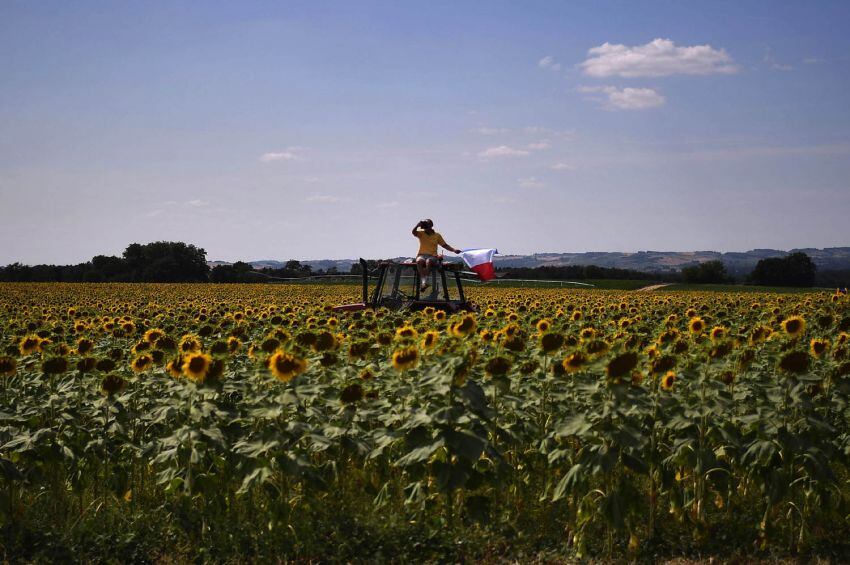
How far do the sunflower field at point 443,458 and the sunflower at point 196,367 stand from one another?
1 centimetres

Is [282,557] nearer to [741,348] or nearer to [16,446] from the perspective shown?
[16,446]

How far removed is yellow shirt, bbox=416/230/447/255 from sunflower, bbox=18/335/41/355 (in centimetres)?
755

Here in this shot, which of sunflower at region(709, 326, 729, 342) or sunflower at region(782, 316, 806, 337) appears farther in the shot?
sunflower at region(782, 316, 806, 337)

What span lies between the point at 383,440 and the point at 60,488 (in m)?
3.21

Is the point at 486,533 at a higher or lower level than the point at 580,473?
lower

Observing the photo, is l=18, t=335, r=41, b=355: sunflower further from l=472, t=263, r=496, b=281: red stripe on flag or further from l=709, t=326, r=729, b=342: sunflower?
l=472, t=263, r=496, b=281: red stripe on flag

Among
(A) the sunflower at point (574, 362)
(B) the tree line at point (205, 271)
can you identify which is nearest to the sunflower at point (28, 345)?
(A) the sunflower at point (574, 362)

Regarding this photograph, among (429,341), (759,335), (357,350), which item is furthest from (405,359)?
(759,335)

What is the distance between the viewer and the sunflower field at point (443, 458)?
19.0 ft

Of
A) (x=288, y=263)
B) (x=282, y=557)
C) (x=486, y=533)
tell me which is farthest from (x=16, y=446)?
(x=288, y=263)

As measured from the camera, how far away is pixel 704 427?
245 inches

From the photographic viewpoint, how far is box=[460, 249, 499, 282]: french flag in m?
13.6

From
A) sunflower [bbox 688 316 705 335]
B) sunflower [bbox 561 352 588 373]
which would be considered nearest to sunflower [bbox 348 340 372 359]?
sunflower [bbox 561 352 588 373]

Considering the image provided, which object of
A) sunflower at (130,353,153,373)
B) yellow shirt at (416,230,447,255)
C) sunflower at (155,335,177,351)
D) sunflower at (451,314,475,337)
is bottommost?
sunflower at (130,353,153,373)
